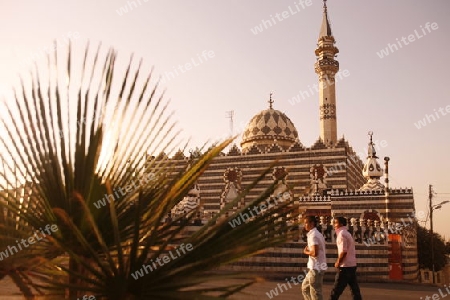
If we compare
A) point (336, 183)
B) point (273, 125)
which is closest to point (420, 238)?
point (336, 183)

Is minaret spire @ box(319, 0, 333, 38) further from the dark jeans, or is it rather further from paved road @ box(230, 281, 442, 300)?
the dark jeans

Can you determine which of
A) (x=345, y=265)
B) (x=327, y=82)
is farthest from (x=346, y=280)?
(x=327, y=82)

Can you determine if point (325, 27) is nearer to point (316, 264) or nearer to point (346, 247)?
point (346, 247)

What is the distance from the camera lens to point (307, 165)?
2906 cm

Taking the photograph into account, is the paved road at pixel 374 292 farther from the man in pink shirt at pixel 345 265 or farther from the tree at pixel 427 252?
the tree at pixel 427 252

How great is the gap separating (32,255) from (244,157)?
96.7ft

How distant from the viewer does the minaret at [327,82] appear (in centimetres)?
3344

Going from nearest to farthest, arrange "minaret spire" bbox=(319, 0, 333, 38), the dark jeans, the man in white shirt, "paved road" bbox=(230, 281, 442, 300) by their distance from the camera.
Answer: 1. the man in white shirt
2. the dark jeans
3. "paved road" bbox=(230, 281, 442, 300)
4. "minaret spire" bbox=(319, 0, 333, 38)

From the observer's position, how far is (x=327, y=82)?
34.1 meters

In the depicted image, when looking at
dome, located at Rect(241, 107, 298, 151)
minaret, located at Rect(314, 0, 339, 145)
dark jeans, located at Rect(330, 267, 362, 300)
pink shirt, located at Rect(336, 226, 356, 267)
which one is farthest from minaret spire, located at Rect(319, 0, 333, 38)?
dark jeans, located at Rect(330, 267, 362, 300)

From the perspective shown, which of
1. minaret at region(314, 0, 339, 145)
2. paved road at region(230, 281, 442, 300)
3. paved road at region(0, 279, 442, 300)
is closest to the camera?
paved road at region(0, 279, 442, 300)

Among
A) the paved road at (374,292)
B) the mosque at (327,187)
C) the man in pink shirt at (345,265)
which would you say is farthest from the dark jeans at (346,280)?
the mosque at (327,187)

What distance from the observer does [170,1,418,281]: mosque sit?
1541 centimetres

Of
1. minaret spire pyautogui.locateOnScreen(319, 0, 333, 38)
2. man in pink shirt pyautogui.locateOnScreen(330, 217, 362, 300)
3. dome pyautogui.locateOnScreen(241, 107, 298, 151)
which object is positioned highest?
minaret spire pyautogui.locateOnScreen(319, 0, 333, 38)
